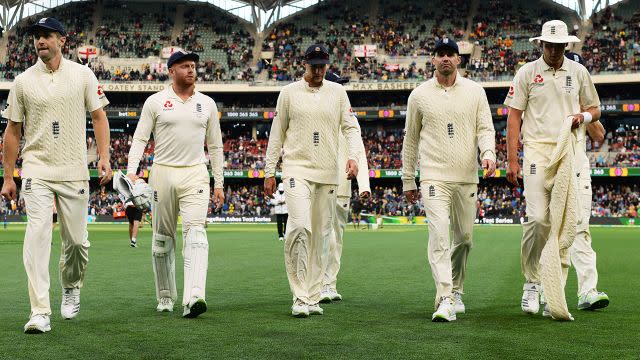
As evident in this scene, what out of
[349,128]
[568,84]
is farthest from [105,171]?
[568,84]

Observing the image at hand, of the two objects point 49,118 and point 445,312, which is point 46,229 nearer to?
point 49,118

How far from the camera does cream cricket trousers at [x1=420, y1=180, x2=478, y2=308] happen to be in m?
8.06

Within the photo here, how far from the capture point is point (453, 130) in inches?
332

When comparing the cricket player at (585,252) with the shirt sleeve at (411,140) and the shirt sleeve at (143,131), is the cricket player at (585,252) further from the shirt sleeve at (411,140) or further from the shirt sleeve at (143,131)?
the shirt sleeve at (143,131)

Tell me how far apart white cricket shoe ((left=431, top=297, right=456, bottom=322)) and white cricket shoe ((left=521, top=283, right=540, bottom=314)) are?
37.0 inches

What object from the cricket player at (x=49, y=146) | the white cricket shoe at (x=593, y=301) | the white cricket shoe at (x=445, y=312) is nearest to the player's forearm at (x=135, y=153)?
the cricket player at (x=49, y=146)

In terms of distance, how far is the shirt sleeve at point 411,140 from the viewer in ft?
28.2

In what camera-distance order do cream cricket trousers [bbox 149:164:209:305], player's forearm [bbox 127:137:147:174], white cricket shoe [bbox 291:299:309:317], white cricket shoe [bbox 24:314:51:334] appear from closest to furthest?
1. white cricket shoe [bbox 24:314:51:334]
2. white cricket shoe [bbox 291:299:309:317]
3. cream cricket trousers [bbox 149:164:209:305]
4. player's forearm [bbox 127:137:147:174]

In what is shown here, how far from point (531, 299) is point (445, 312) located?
3.84 feet

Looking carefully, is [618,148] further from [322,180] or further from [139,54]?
[322,180]

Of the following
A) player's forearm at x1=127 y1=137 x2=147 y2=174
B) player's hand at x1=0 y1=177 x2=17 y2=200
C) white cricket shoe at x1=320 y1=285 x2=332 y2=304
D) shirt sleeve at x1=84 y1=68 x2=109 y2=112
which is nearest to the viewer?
player's hand at x1=0 y1=177 x2=17 y2=200

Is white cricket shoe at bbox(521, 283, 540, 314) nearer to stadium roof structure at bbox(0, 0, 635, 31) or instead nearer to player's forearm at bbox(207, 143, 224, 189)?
player's forearm at bbox(207, 143, 224, 189)

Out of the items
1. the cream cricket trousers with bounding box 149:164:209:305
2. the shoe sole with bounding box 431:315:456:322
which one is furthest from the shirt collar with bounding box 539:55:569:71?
the cream cricket trousers with bounding box 149:164:209:305

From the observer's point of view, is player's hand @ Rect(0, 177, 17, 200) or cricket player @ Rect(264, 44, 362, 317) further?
cricket player @ Rect(264, 44, 362, 317)
